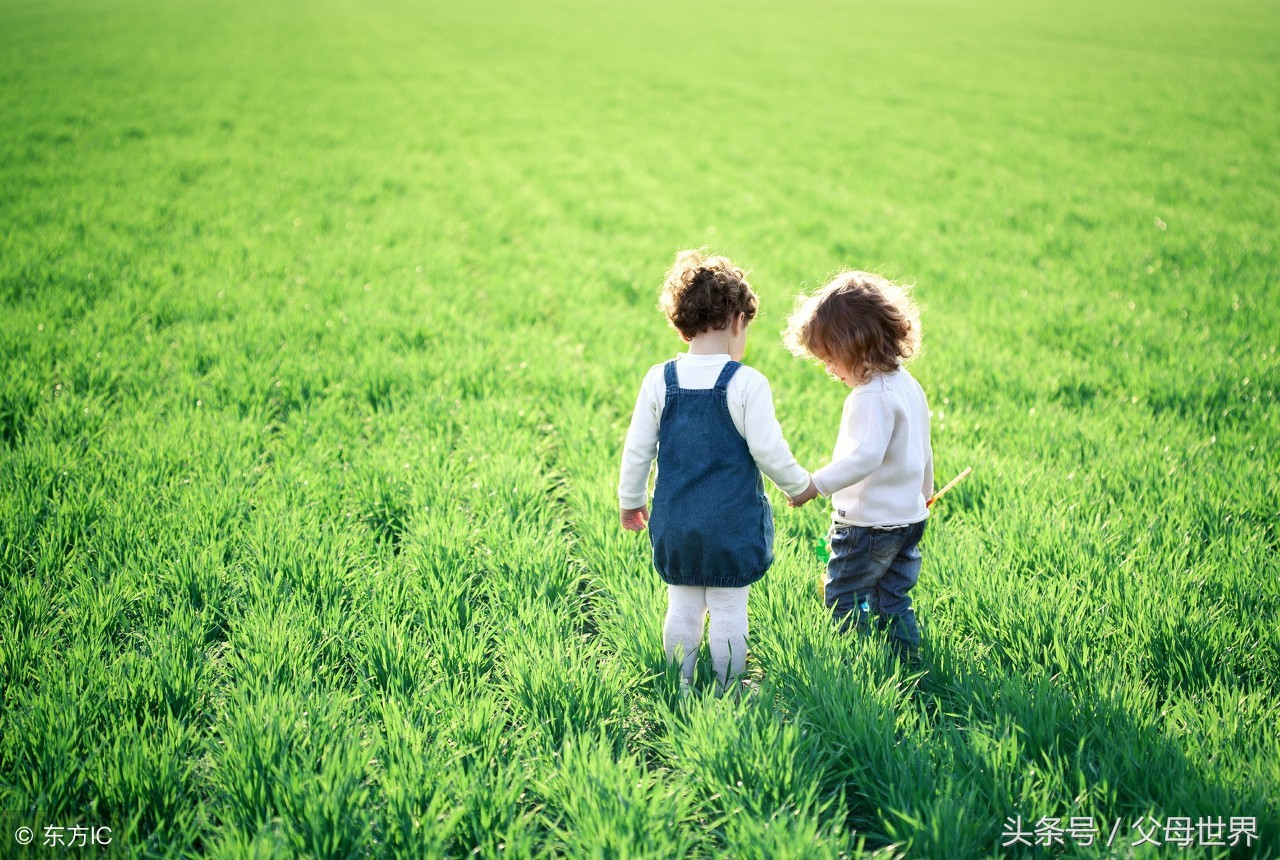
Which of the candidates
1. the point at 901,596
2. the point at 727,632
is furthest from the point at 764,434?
the point at 901,596

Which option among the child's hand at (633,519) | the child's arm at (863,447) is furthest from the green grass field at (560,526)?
the child's arm at (863,447)

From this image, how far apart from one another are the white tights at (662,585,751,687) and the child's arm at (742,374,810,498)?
42cm

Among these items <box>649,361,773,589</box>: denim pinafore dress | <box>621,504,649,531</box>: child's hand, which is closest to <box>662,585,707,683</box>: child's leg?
<box>649,361,773,589</box>: denim pinafore dress

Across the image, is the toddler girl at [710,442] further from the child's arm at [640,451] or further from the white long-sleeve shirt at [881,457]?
the white long-sleeve shirt at [881,457]

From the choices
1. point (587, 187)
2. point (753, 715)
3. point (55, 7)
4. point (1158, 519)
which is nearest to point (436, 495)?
point (753, 715)

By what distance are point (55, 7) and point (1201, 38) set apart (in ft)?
134

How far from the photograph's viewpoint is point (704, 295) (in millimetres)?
2260

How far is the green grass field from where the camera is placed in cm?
201

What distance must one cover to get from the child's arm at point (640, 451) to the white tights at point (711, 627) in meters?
0.30

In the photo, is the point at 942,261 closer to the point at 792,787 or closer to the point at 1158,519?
the point at 1158,519

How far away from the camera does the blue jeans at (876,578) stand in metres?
2.55

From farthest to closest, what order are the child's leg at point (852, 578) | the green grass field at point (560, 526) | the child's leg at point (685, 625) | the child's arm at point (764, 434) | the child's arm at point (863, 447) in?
1. the child's leg at point (852, 578)
2. the child's leg at point (685, 625)
3. the child's arm at point (863, 447)
4. the child's arm at point (764, 434)
5. the green grass field at point (560, 526)

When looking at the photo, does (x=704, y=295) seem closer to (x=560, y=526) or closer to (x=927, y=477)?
(x=927, y=477)

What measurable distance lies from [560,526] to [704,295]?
1.41m
